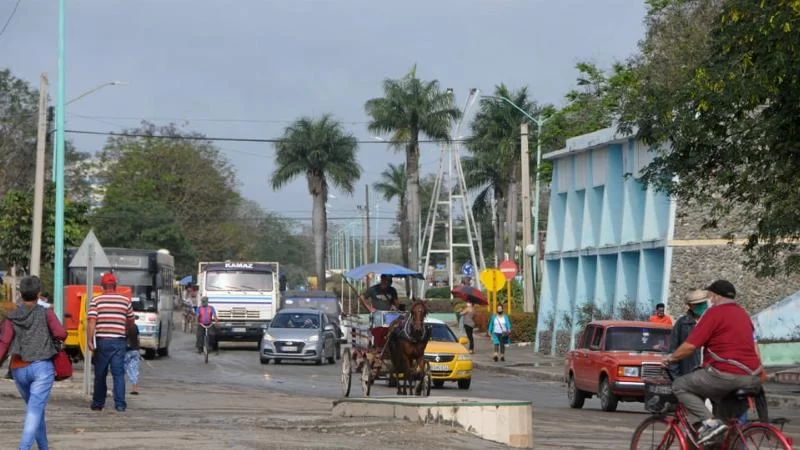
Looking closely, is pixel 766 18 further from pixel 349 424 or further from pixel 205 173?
pixel 205 173

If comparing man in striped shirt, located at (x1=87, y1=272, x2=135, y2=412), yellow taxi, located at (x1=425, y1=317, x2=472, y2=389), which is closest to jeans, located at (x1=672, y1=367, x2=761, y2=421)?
man in striped shirt, located at (x1=87, y1=272, x2=135, y2=412)

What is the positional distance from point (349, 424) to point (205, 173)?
92.2 meters

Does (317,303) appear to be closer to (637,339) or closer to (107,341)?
(637,339)

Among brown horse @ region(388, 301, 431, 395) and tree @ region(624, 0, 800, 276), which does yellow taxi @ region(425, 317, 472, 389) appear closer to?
tree @ region(624, 0, 800, 276)

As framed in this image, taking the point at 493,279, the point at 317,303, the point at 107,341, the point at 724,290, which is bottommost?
the point at 107,341

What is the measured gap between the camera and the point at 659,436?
41.8 ft

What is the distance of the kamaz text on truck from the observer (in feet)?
163

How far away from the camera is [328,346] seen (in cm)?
4159

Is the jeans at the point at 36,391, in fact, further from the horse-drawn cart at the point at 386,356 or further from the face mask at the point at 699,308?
the horse-drawn cart at the point at 386,356

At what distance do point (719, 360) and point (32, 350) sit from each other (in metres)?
5.98

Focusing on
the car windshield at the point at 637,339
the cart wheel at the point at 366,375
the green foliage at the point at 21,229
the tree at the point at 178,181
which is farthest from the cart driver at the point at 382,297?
the tree at the point at 178,181

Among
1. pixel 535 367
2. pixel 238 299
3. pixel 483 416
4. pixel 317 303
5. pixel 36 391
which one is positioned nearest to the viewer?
pixel 36 391

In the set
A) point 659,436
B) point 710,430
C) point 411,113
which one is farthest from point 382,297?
point 411,113

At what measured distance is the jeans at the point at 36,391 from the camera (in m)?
13.1
